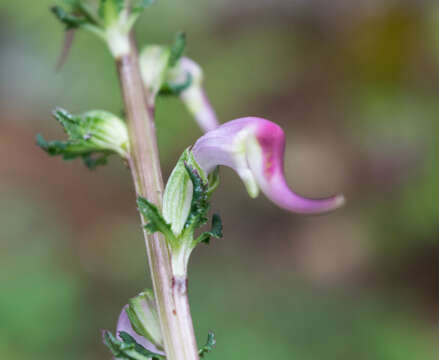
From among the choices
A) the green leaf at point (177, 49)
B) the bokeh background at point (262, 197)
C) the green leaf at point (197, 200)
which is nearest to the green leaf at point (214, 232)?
the green leaf at point (197, 200)

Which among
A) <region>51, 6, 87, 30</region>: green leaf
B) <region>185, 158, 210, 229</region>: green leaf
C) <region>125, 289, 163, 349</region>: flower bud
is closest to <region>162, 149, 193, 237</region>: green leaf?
<region>185, 158, 210, 229</region>: green leaf

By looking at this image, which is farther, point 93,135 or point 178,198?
point 93,135

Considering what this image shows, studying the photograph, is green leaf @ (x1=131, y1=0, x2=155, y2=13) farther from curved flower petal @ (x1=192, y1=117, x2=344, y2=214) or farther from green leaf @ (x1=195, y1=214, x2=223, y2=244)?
green leaf @ (x1=195, y1=214, x2=223, y2=244)

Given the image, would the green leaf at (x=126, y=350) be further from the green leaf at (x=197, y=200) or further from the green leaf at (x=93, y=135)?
the green leaf at (x=93, y=135)

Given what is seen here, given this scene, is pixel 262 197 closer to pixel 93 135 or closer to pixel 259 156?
pixel 93 135

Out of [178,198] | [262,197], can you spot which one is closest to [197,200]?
[178,198]

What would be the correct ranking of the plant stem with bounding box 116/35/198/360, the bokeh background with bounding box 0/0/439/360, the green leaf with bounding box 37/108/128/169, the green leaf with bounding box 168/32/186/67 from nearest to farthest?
the plant stem with bounding box 116/35/198/360, the green leaf with bounding box 37/108/128/169, the green leaf with bounding box 168/32/186/67, the bokeh background with bounding box 0/0/439/360
